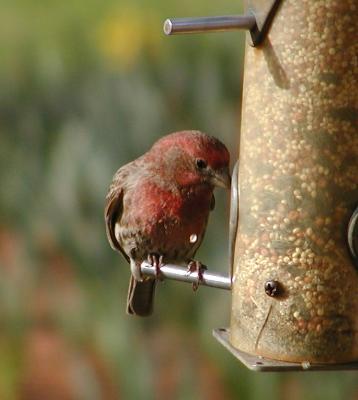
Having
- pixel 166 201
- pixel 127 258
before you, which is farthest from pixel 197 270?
pixel 127 258

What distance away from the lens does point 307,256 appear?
5297mm

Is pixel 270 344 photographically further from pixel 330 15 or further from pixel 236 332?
pixel 330 15

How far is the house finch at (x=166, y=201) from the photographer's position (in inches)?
243

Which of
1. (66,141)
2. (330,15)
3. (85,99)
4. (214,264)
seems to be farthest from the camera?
(85,99)

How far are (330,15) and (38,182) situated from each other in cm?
488

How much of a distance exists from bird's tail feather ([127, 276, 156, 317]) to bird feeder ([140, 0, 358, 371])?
4.81ft

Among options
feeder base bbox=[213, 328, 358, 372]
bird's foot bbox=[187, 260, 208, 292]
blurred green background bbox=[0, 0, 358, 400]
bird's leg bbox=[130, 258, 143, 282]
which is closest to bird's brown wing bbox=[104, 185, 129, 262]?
bird's leg bbox=[130, 258, 143, 282]

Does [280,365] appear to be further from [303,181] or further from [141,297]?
[141,297]

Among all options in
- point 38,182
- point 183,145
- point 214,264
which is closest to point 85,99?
point 38,182

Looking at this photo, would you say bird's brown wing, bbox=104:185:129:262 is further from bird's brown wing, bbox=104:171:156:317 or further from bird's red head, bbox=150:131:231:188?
bird's red head, bbox=150:131:231:188

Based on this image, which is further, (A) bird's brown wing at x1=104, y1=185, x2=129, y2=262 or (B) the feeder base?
(A) bird's brown wing at x1=104, y1=185, x2=129, y2=262

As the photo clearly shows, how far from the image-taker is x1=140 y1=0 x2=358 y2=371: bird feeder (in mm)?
5211

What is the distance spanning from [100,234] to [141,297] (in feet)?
6.66

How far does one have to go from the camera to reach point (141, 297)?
6.85 m
